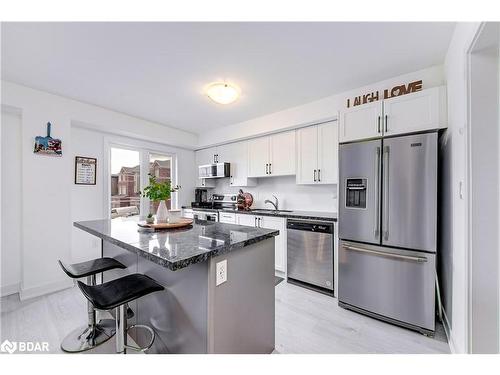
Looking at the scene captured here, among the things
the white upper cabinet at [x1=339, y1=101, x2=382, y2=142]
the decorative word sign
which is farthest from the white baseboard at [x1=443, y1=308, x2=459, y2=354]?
the decorative word sign

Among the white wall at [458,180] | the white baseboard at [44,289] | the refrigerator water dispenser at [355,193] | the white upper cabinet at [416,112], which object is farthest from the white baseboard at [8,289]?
the white upper cabinet at [416,112]

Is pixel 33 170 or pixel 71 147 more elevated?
pixel 71 147

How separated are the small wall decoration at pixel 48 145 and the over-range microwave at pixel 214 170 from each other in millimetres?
2301

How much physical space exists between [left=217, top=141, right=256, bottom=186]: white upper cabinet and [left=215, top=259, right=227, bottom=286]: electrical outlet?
112 inches

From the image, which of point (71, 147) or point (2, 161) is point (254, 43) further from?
point (2, 161)

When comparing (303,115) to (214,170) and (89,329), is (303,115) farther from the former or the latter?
(89,329)

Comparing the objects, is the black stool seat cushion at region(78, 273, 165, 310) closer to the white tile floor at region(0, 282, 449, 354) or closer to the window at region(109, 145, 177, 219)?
the white tile floor at region(0, 282, 449, 354)

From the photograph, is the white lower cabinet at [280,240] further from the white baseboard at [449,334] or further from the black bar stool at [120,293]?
the black bar stool at [120,293]

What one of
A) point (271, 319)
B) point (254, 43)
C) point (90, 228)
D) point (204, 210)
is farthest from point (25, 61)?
point (271, 319)

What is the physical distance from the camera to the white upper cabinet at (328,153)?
116 inches

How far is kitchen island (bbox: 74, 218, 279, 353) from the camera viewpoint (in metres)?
1.17

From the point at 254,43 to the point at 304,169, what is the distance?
1.87 m

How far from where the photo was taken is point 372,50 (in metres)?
1.94
